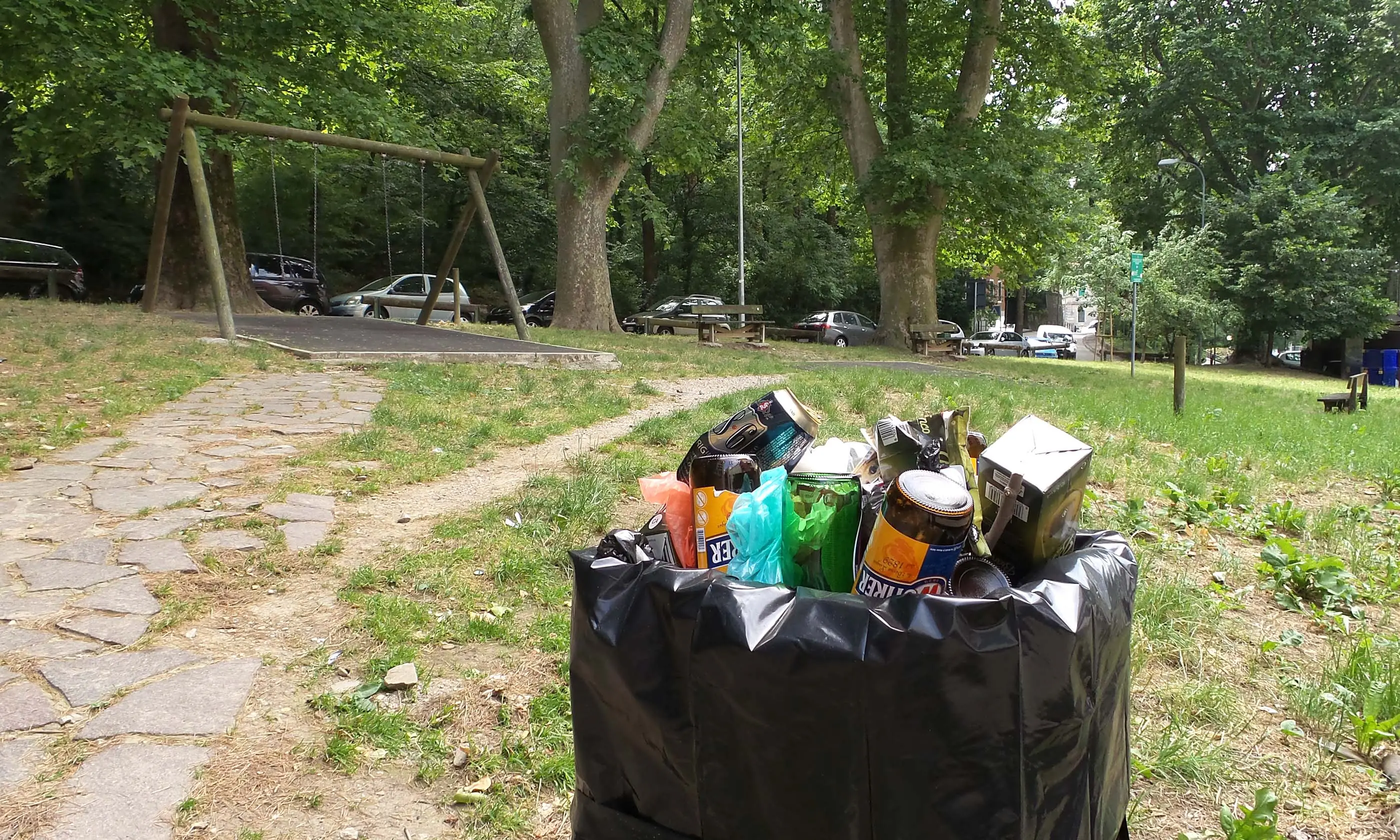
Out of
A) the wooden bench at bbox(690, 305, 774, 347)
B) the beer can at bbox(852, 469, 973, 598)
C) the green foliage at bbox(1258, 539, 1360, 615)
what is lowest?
the green foliage at bbox(1258, 539, 1360, 615)

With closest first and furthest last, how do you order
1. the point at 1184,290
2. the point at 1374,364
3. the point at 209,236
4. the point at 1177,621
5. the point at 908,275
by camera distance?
the point at 1177,621, the point at 209,236, the point at 908,275, the point at 1374,364, the point at 1184,290

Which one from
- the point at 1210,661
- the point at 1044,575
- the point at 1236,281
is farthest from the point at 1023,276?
the point at 1044,575

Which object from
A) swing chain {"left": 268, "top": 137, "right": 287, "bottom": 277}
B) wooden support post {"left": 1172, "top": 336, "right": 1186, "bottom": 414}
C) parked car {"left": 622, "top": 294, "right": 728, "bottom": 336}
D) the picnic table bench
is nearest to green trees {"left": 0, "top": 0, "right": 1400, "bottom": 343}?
swing chain {"left": 268, "top": 137, "right": 287, "bottom": 277}

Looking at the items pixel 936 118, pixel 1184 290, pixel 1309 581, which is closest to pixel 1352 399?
pixel 936 118

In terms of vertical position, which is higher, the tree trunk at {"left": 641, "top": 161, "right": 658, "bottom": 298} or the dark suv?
the tree trunk at {"left": 641, "top": 161, "right": 658, "bottom": 298}

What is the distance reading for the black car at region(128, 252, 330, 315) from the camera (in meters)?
23.9

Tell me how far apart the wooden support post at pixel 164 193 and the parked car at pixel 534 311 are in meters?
13.5

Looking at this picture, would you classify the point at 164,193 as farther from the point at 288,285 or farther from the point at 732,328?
the point at 288,285

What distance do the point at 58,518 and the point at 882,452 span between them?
3.78 meters

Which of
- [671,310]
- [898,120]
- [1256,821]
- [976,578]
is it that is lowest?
[1256,821]

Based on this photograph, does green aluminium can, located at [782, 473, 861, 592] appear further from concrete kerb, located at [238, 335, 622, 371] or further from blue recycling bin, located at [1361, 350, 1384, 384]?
blue recycling bin, located at [1361, 350, 1384, 384]

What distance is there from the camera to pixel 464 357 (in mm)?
9539

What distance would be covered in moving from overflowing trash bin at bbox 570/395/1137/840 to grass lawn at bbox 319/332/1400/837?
819mm

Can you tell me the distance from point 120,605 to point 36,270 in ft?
73.8
